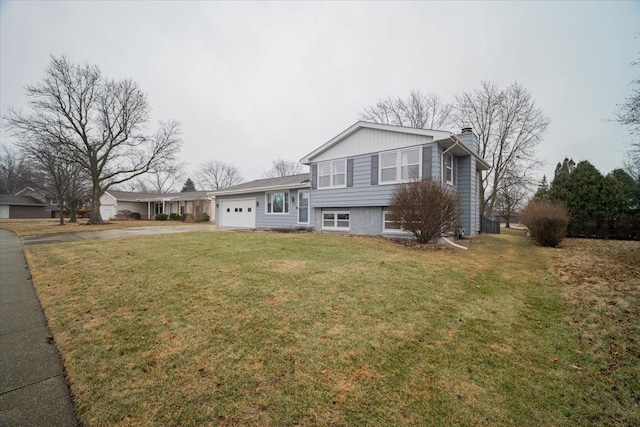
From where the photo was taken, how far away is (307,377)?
2.48 metres

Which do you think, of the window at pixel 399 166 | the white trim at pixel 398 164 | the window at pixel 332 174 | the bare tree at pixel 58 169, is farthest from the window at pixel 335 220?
the bare tree at pixel 58 169

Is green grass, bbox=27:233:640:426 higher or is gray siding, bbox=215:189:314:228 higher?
gray siding, bbox=215:189:314:228

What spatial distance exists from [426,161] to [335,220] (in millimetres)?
5563

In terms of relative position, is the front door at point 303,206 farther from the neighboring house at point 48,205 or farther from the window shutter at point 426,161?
the neighboring house at point 48,205

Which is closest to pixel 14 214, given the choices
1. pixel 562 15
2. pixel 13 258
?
pixel 13 258

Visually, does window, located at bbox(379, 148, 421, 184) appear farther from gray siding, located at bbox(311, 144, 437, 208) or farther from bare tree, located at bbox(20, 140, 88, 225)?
bare tree, located at bbox(20, 140, 88, 225)

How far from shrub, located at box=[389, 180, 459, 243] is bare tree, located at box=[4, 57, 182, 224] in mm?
25977

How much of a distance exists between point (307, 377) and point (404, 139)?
36.1 ft

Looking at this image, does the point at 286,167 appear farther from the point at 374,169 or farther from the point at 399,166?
the point at 399,166

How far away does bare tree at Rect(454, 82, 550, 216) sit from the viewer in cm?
2429

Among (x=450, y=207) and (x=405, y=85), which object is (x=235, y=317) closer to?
(x=450, y=207)

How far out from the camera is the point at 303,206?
16.3 m

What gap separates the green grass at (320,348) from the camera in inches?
83.3

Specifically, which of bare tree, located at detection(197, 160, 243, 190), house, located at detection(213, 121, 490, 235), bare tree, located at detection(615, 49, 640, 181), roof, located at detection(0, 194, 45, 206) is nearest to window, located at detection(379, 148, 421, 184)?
house, located at detection(213, 121, 490, 235)
